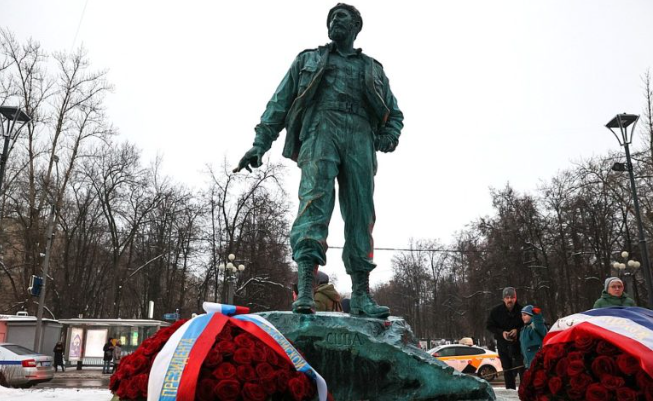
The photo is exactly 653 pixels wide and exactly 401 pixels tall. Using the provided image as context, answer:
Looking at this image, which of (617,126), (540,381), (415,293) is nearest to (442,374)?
(540,381)

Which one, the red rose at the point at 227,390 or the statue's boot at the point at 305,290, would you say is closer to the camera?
the red rose at the point at 227,390

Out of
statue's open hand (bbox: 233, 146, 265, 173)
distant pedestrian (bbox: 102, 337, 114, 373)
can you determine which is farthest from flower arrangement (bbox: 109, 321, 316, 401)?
distant pedestrian (bbox: 102, 337, 114, 373)

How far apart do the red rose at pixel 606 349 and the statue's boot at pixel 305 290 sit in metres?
1.93

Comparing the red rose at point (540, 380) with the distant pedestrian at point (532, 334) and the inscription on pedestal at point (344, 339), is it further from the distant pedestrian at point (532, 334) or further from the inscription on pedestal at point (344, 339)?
the distant pedestrian at point (532, 334)

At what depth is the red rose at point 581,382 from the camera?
2.10 meters

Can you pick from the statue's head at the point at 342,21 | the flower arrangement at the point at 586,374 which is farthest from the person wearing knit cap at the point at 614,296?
the statue's head at the point at 342,21

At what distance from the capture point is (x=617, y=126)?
48.9ft

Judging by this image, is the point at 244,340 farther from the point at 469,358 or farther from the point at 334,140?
the point at 469,358

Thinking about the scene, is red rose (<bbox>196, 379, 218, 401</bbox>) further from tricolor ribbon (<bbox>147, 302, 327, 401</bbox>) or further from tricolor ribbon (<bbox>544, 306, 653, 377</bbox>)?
tricolor ribbon (<bbox>544, 306, 653, 377</bbox>)

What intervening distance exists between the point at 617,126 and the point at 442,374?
1420 cm

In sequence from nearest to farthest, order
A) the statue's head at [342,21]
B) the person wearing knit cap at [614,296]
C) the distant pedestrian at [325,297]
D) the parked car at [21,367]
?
the statue's head at [342,21] → the person wearing knit cap at [614,296] → the distant pedestrian at [325,297] → the parked car at [21,367]

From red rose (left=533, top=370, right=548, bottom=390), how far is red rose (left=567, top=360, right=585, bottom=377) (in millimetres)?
168

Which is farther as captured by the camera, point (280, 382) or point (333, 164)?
point (333, 164)

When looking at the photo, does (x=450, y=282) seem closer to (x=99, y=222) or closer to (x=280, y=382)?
(x=99, y=222)
